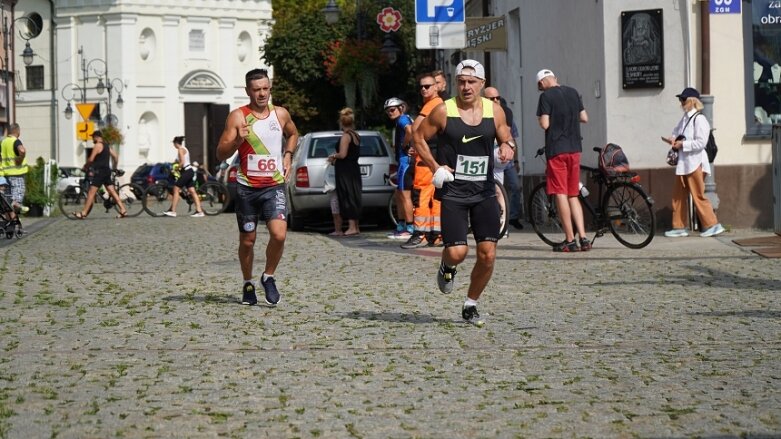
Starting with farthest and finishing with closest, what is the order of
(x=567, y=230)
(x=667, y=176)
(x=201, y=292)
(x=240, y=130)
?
1. (x=667, y=176)
2. (x=567, y=230)
3. (x=201, y=292)
4. (x=240, y=130)

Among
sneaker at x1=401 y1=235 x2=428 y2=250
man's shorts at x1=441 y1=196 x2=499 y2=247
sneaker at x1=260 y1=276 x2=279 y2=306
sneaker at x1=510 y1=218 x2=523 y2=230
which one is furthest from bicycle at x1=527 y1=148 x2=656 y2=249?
man's shorts at x1=441 y1=196 x2=499 y2=247

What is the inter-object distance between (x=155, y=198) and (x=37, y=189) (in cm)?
306

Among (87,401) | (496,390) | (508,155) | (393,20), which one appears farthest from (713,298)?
(393,20)

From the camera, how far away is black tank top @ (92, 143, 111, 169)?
3039 cm

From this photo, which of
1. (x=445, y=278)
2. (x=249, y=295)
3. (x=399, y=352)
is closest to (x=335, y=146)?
(x=249, y=295)

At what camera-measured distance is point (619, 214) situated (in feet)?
52.9

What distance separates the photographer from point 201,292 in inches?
490

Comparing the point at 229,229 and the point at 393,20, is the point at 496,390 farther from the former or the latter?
the point at 393,20

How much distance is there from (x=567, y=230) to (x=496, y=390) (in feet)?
29.7

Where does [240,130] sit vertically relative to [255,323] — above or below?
above

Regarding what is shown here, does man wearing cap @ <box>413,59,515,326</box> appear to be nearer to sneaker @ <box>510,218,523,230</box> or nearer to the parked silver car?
sneaker @ <box>510,218,523,230</box>

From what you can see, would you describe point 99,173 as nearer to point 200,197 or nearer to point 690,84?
point 200,197

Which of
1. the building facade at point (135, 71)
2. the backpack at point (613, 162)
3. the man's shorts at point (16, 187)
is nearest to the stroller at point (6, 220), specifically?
the man's shorts at point (16, 187)

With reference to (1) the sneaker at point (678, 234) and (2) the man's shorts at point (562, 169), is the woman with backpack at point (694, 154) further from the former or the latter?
(2) the man's shorts at point (562, 169)
